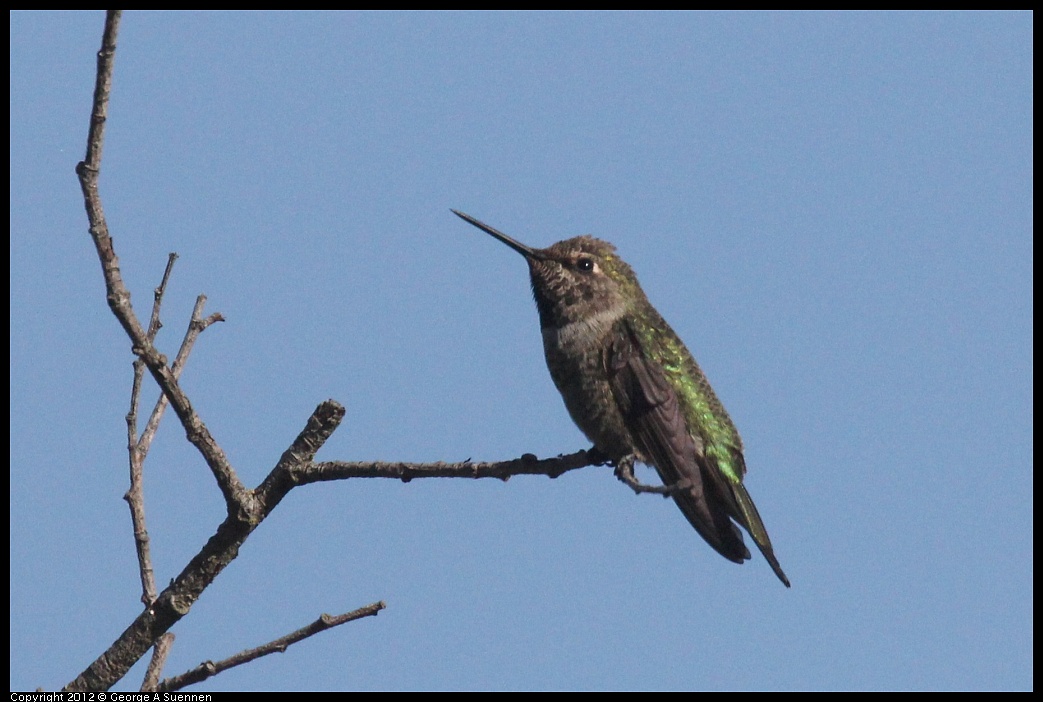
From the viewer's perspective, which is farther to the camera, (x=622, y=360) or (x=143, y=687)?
(x=622, y=360)

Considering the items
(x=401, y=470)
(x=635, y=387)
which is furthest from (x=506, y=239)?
(x=401, y=470)

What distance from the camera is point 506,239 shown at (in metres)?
6.70

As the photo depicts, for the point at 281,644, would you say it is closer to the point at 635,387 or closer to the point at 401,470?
the point at 401,470

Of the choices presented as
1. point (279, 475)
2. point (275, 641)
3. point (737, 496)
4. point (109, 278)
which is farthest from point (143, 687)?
point (737, 496)

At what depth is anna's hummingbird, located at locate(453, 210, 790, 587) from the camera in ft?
19.2

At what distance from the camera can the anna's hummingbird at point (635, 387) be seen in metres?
5.86

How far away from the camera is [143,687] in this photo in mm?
3436

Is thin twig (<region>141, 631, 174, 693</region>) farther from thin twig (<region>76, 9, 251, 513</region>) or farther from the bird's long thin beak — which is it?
the bird's long thin beak

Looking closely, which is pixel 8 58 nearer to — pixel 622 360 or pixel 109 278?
pixel 109 278

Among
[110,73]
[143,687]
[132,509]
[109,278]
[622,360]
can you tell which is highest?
[622,360]

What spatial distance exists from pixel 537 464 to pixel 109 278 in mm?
1911

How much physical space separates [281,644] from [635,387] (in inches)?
116

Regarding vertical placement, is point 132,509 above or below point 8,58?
below

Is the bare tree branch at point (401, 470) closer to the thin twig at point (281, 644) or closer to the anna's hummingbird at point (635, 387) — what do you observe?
the thin twig at point (281, 644)
